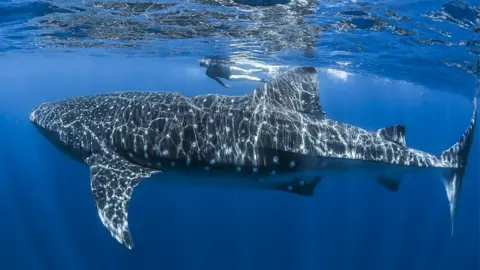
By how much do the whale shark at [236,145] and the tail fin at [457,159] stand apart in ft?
0.09

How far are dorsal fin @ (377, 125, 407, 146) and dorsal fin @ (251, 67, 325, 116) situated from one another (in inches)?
64.9

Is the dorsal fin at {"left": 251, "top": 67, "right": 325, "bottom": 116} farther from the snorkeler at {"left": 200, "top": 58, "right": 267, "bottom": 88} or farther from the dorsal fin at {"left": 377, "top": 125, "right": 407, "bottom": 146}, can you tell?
the snorkeler at {"left": 200, "top": 58, "right": 267, "bottom": 88}

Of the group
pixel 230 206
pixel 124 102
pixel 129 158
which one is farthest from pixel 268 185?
pixel 230 206

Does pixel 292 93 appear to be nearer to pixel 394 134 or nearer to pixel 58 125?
pixel 394 134

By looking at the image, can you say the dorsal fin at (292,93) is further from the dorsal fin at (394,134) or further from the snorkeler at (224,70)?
the snorkeler at (224,70)

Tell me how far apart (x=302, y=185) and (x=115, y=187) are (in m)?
4.64

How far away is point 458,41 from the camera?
1576 cm

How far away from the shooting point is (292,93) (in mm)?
9219

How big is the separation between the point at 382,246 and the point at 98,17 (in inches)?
1020

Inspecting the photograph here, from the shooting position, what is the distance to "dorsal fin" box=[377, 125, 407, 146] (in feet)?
28.6

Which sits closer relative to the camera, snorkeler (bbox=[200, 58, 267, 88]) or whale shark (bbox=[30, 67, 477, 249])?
whale shark (bbox=[30, 67, 477, 249])

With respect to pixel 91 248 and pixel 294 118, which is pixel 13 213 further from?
pixel 294 118

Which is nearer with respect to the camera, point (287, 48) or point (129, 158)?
point (129, 158)

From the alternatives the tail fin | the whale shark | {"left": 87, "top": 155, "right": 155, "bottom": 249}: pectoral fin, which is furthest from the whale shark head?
the tail fin
